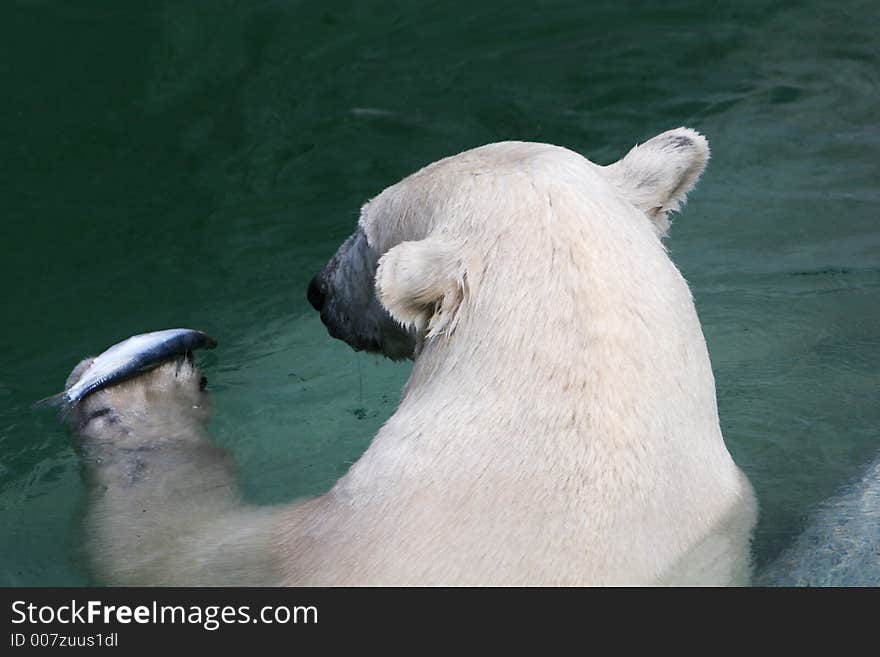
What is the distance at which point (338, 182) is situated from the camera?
5.38m

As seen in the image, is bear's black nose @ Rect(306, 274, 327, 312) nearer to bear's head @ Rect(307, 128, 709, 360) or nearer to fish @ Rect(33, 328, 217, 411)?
bear's head @ Rect(307, 128, 709, 360)

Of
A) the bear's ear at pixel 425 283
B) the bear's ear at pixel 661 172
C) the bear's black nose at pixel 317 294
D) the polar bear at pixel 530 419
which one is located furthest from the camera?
the bear's black nose at pixel 317 294

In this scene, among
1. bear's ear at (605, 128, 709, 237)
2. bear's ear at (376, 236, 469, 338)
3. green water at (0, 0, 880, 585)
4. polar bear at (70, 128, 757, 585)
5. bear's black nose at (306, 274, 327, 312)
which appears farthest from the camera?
green water at (0, 0, 880, 585)

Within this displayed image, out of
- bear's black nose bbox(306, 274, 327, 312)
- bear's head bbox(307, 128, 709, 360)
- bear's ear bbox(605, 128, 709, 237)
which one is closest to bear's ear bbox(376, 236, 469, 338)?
bear's head bbox(307, 128, 709, 360)

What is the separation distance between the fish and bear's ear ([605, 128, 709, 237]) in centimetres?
114

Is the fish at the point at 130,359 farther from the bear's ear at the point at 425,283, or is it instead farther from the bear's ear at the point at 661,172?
the bear's ear at the point at 661,172

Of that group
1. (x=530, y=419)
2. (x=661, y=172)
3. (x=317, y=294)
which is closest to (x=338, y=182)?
(x=317, y=294)

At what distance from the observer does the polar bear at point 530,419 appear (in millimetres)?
2293

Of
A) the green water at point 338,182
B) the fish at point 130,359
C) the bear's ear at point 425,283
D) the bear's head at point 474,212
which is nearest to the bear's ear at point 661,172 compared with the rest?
the bear's head at point 474,212

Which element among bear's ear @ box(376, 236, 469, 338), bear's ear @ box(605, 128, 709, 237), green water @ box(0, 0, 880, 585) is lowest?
green water @ box(0, 0, 880, 585)

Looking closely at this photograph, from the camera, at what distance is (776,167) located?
5.21 meters

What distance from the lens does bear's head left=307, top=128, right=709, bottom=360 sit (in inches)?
96.3

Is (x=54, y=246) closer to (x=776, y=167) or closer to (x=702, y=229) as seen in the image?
(x=702, y=229)
